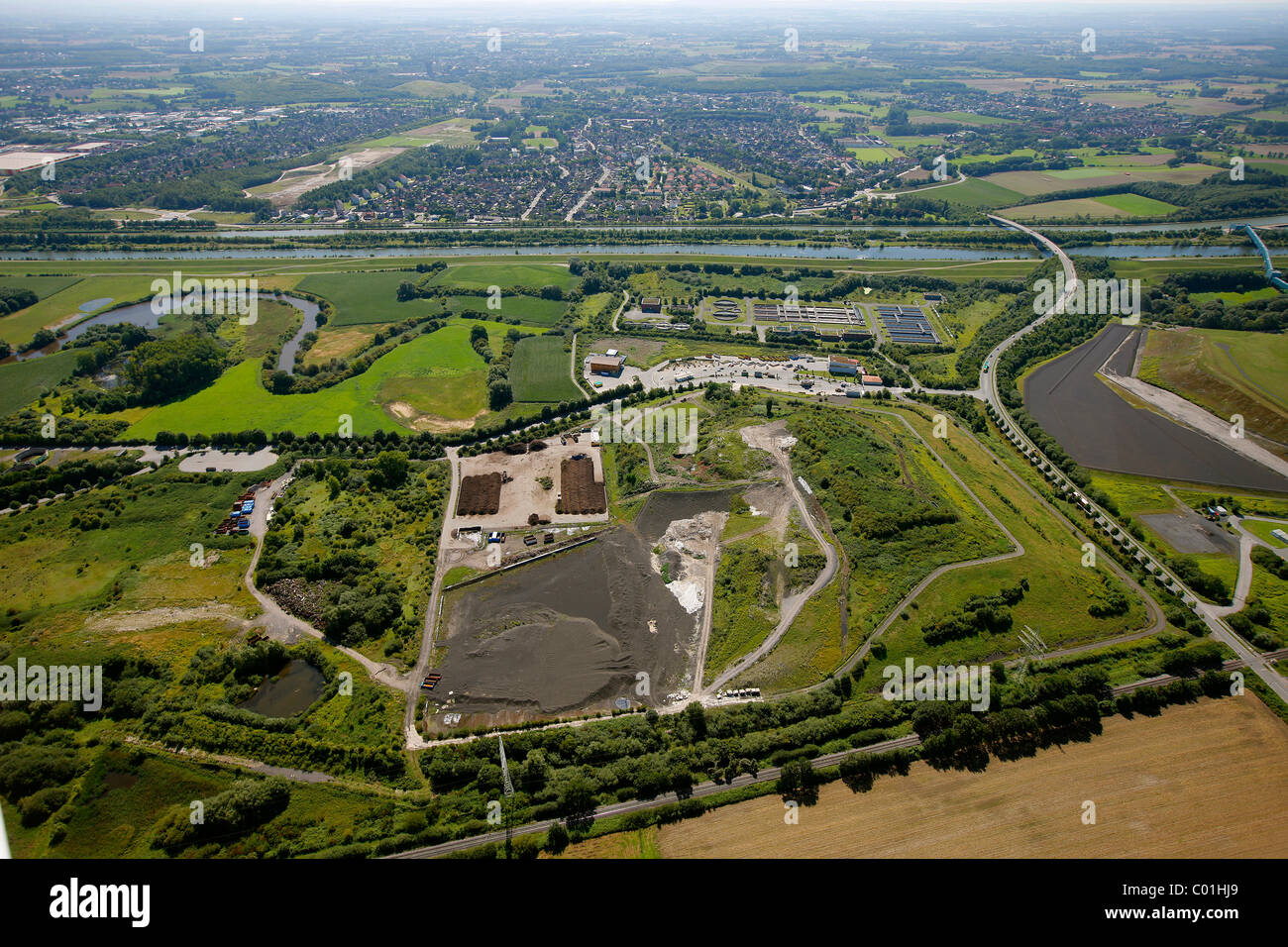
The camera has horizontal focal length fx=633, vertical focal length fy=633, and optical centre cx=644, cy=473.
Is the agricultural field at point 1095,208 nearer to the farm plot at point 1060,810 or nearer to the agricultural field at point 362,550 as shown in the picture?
the farm plot at point 1060,810

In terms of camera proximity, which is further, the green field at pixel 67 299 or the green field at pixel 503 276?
the green field at pixel 503 276

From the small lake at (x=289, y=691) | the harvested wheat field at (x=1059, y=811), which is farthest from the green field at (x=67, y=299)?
the harvested wheat field at (x=1059, y=811)

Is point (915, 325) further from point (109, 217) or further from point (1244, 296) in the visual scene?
point (109, 217)


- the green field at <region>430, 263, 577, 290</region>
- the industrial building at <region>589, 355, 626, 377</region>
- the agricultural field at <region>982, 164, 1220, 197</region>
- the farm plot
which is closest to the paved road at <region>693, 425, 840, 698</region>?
the farm plot

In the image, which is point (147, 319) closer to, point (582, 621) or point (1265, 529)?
point (582, 621)

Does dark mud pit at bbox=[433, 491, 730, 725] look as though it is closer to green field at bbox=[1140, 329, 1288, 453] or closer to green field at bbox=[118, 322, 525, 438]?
green field at bbox=[118, 322, 525, 438]

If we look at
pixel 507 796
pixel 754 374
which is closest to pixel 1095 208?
pixel 754 374

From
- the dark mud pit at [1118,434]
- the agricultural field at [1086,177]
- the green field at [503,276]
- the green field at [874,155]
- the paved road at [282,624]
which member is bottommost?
the paved road at [282,624]
